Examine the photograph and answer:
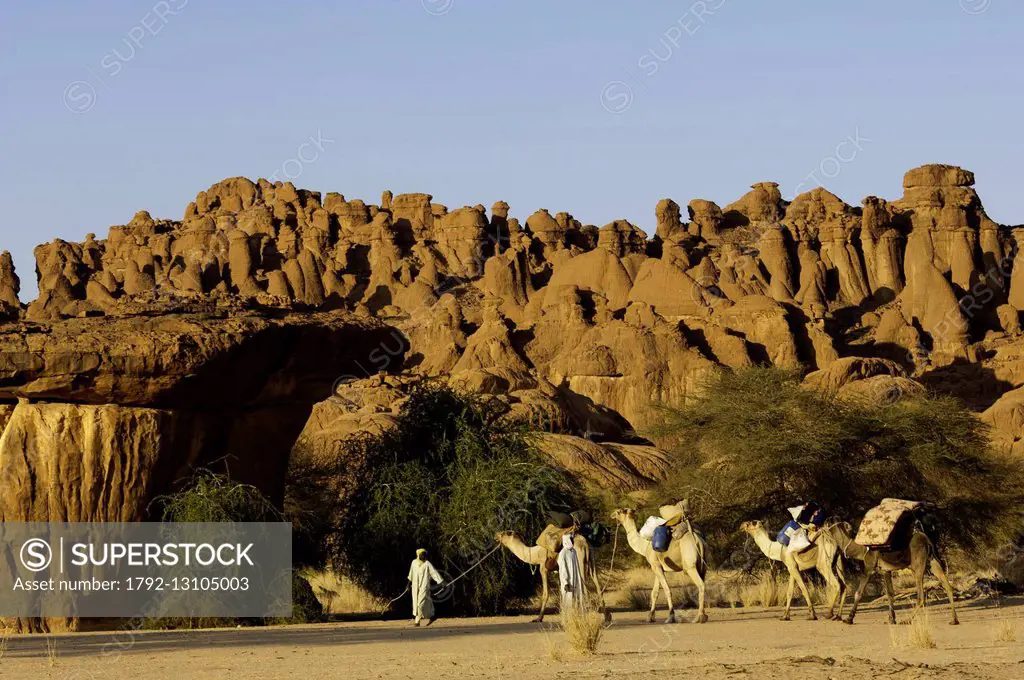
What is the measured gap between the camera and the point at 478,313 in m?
90.4

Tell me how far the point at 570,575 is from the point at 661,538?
4.88 feet

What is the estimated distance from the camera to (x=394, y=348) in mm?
20250

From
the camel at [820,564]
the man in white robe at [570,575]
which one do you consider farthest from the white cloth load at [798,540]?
the man in white robe at [570,575]

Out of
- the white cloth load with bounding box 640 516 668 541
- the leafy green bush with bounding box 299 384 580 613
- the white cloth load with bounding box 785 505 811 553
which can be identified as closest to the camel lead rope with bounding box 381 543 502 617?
the leafy green bush with bounding box 299 384 580 613

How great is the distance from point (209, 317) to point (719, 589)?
7963mm

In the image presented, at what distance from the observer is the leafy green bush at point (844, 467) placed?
20.7 m

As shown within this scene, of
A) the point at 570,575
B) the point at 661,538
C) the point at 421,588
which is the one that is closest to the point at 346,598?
the point at 421,588

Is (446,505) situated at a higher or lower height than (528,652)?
higher

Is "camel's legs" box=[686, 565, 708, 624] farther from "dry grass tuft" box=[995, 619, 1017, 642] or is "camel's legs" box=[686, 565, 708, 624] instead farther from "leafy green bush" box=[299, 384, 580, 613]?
"dry grass tuft" box=[995, 619, 1017, 642]

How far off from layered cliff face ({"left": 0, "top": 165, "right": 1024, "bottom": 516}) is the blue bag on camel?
4.36 meters

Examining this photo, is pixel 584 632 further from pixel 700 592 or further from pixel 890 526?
pixel 890 526

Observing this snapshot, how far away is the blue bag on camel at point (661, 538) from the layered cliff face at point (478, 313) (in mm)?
4355

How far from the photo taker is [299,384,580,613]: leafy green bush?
59.7 ft

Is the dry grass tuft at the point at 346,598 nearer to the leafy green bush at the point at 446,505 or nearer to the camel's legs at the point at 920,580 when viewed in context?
the leafy green bush at the point at 446,505
